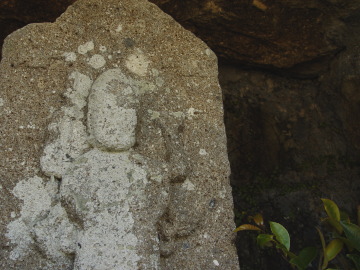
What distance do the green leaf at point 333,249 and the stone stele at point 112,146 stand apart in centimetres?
52

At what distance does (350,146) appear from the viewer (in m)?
2.78

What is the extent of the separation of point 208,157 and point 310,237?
1108 mm

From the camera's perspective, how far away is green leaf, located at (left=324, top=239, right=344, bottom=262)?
200 centimetres

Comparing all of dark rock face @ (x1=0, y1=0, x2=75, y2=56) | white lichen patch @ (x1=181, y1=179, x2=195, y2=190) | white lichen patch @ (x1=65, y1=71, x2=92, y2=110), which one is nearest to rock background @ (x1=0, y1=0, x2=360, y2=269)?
dark rock face @ (x1=0, y1=0, x2=75, y2=56)

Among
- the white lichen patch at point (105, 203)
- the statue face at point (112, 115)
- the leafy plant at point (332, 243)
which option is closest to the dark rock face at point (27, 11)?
the statue face at point (112, 115)

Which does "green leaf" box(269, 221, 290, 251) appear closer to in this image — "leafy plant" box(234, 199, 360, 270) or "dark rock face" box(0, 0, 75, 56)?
"leafy plant" box(234, 199, 360, 270)

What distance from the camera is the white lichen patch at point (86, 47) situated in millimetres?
1858

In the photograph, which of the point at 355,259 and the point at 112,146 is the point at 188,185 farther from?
the point at 355,259

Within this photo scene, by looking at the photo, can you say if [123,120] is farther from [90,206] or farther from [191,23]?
[191,23]

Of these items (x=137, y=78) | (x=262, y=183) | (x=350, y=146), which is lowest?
(x=262, y=183)

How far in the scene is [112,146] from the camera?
165 cm

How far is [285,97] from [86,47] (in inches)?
57.2

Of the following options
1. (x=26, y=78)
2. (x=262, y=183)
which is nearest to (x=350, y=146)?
(x=262, y=183)

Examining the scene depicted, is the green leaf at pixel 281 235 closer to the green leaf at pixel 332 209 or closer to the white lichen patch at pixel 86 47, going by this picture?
the green leaf at pixel 332 209
